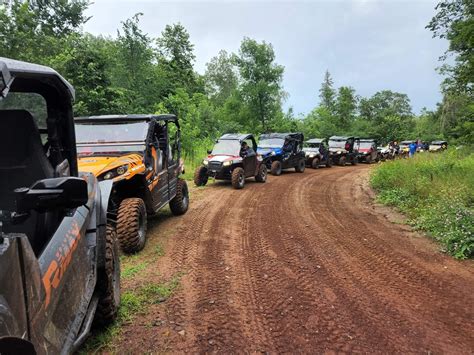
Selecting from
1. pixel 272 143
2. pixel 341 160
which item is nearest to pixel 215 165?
pixel 272 143

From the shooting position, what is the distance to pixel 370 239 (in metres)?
6.11

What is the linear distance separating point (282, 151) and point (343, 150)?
28.0 ft

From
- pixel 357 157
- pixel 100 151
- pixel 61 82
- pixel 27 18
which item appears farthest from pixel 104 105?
pixel 357 157

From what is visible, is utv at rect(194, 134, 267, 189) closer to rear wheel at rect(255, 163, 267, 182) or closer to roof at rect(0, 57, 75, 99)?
rear wheel at rect(255, 163, 267, 182)

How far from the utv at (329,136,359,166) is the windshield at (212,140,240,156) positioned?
39.0 feet

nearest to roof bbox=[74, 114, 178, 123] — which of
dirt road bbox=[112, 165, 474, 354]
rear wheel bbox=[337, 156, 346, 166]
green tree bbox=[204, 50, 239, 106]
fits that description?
dirt road bbox=[112, 165, 474, 354]

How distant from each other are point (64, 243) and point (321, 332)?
2327 mm

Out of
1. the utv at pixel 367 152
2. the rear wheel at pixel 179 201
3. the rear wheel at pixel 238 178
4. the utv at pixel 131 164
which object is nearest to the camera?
the utv at pixel 131 164

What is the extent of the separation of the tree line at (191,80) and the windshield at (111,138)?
714 cm

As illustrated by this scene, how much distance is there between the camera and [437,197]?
8039mm

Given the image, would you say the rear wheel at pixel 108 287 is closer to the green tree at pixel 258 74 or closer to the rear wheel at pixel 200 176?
the rear wheel at pixel 200 176

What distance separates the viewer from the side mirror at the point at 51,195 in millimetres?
1548

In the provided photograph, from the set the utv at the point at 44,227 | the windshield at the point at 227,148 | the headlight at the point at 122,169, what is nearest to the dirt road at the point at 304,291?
the utv at the point at 44,227

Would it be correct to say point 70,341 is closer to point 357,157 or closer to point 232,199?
point 232,199
